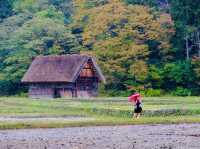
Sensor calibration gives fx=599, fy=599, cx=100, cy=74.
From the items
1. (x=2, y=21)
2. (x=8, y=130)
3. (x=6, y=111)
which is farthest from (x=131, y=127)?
(x=2, y=21)

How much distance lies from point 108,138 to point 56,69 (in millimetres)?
35101

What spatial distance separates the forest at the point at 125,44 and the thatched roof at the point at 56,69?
214 cm

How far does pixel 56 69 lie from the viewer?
5369 cm

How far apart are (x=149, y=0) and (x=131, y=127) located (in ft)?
120

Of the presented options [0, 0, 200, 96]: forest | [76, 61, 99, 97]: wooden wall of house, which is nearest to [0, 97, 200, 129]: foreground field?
[76, 61, 99, 97]: wooden wall of house

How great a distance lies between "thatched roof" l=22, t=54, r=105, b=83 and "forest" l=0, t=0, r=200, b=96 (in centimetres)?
214

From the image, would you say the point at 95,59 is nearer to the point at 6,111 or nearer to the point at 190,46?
the point at 190,46

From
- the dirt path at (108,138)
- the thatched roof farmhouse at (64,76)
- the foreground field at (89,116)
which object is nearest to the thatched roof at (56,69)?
the thatched roof farmhouse at (64,76)

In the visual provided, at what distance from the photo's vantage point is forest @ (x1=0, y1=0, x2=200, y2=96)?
53.8 m

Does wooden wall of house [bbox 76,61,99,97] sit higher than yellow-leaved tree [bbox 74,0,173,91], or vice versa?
yellow-leaved tree [bbox 74,0,173,91]

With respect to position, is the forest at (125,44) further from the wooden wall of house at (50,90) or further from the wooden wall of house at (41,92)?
the wooden wall of house at (50,90)

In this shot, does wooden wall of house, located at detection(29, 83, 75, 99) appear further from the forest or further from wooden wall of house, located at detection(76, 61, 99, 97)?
the forest

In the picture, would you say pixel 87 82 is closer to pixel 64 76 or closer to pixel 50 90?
pixel 64 76

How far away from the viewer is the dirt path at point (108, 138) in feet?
55.0
